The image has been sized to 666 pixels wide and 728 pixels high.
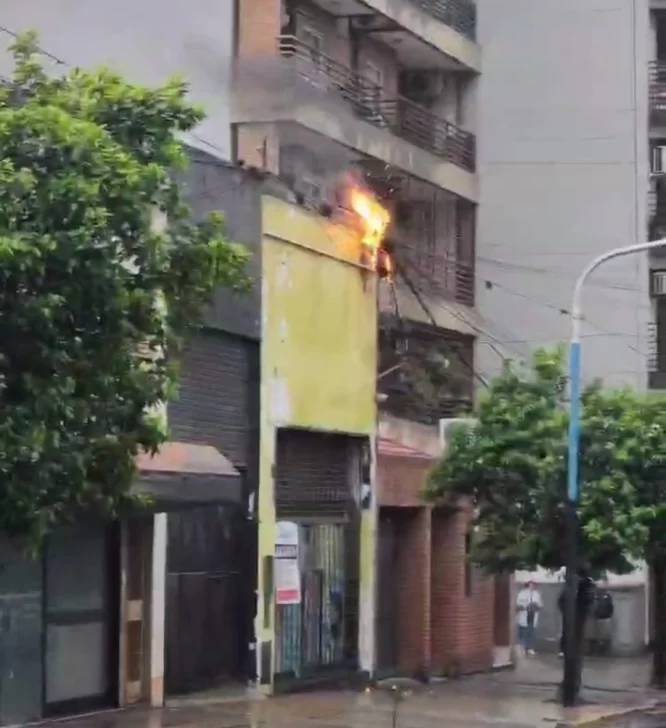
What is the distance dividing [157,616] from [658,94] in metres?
25.0

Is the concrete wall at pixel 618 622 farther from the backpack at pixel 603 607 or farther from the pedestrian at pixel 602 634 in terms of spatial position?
the backpack at pixel 603 607

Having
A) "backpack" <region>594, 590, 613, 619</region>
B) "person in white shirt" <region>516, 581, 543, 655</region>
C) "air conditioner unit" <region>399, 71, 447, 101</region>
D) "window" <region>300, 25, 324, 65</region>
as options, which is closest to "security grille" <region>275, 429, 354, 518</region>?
"window" <region>300, 25, 324, 65</region>

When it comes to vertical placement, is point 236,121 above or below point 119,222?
above

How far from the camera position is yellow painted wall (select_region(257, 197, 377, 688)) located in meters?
23.0

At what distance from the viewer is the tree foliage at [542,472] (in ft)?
78.1

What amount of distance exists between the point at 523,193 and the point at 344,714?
2042 centimetres

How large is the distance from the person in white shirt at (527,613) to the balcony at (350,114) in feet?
29.0

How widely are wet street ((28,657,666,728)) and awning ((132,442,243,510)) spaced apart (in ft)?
8.12

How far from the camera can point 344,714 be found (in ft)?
69.9

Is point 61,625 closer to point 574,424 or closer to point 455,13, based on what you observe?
point 574,424

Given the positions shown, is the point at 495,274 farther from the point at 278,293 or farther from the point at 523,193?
the point at 278,293

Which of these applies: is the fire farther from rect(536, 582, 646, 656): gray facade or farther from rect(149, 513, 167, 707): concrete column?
rect(536, 582, 646, 656): gray facade

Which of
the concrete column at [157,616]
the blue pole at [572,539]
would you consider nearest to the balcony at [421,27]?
the blue pole at [572,539]

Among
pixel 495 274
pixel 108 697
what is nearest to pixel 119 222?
pixel 108 697
